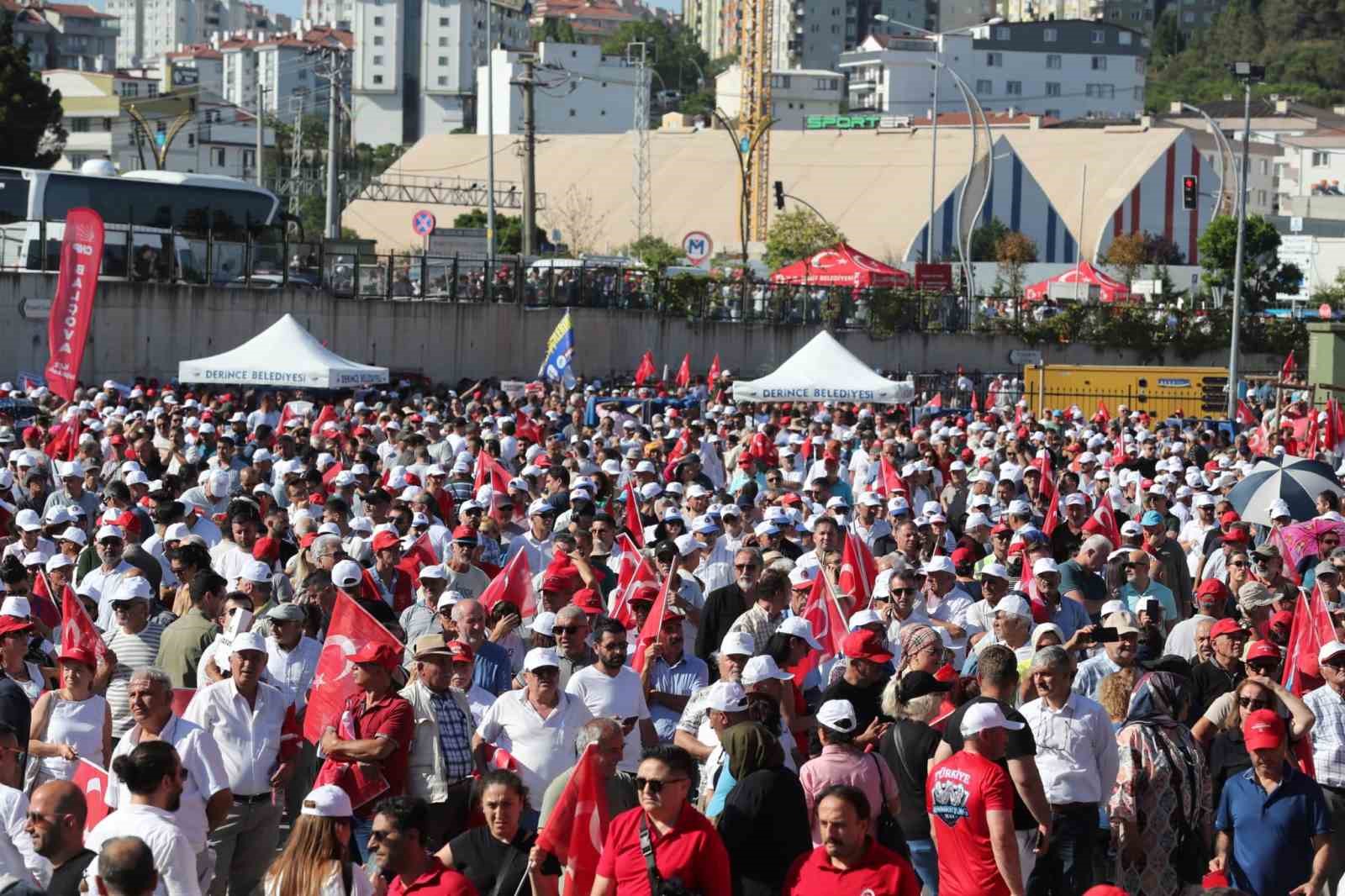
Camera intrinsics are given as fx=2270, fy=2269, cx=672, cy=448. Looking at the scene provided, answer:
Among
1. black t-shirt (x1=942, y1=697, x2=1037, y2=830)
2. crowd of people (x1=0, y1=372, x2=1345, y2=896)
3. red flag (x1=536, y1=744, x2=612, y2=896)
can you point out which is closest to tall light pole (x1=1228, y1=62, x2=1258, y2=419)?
crowd of people (x1=0, y1=372, x2=1345, y2=896)

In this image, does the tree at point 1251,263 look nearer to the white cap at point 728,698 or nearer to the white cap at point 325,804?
the white cap at point 728,698

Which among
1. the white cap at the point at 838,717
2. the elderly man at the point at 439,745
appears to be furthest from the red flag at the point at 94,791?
the white cap at the point at 838,717

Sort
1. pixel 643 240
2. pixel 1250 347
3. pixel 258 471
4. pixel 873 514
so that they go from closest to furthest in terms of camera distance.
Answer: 1. pixel 873 514
2. pixel 258 471
3. pixel 1250 347
4. pixel 643 240

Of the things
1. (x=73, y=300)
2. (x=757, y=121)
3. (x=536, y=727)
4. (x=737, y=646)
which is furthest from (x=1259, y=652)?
(x=757, y=121)

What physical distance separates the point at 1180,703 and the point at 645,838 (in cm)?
256

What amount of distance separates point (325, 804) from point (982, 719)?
7.01ft

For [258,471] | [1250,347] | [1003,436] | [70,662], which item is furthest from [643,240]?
[70,662]

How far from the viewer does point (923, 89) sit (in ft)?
543

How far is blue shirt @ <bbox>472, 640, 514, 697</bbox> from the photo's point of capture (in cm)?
963

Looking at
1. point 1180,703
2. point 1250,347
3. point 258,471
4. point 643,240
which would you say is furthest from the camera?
point 643,240

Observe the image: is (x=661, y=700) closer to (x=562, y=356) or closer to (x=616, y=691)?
(x=616, y=691)

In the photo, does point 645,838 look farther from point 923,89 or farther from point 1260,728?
point 923,89

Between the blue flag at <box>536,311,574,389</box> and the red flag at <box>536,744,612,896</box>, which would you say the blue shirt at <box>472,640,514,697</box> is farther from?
the blue flag at <box>536,311,574,389</box>

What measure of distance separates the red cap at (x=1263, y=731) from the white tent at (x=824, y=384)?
742 inches
